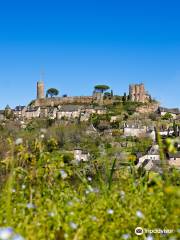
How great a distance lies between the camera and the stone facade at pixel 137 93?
3818 inches

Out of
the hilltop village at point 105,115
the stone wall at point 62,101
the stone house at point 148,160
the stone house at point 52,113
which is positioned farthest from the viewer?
the stone wall at point 62,101

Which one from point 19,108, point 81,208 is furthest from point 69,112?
point 81,208

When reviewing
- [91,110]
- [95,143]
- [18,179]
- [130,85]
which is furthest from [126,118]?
[18,179]

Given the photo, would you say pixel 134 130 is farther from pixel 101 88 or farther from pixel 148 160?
pixel 148 160

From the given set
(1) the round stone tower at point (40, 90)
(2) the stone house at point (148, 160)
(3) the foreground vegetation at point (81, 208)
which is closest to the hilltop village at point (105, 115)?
(1) the round stone tower at point (40, 90)

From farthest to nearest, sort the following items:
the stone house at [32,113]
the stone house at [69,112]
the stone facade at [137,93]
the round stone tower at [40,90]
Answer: the round stone tower at [40,90]
the stone facade at [137,93]
the stone house at [32,113]
the stone house at [69,112]

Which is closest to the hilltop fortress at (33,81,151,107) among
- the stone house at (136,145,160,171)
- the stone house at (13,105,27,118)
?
the stone house at (13,105,27,118)

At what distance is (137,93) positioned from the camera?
97875 millimetres

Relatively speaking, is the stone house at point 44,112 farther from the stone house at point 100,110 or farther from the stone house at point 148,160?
the stone house at point 148,160

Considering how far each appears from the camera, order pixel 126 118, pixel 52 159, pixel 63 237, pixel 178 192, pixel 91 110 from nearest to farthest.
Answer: pixel 178 192 → pixel 63 237 → pixel 52 159 → pixel 126 118 → pixel 91 110

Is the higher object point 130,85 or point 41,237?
point 130,85

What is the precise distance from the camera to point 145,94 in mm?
99062

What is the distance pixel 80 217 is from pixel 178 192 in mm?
1146

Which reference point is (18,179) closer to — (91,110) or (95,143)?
(95,143)
